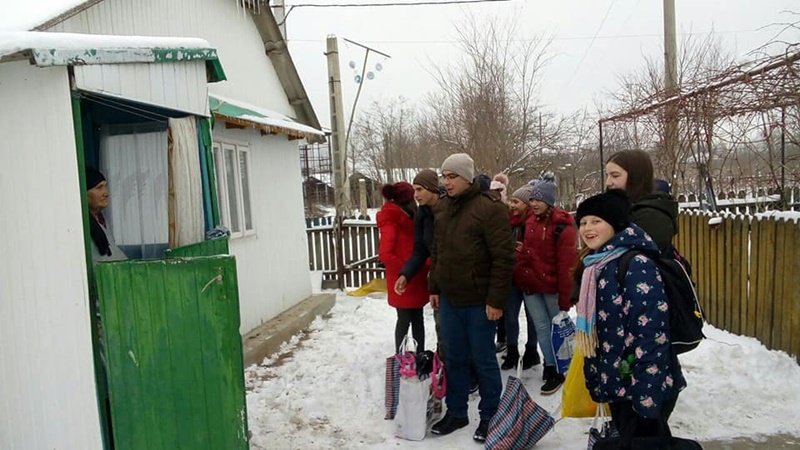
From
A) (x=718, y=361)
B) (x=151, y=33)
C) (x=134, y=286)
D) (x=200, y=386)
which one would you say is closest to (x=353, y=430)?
(x=200, y=386)

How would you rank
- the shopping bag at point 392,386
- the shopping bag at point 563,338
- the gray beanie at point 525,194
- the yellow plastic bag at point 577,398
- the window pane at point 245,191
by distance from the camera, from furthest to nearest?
the window pane at point 245,191 → the gray beanie at point 525,194 → the shopping bag at point 563,338 → the shopping bag at point 392,386 → the yellow plastic bag at point 577,398

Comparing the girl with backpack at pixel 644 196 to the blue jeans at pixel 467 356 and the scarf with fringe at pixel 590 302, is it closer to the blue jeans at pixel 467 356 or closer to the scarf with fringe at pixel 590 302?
the scarf with fringe at pixel 590 302

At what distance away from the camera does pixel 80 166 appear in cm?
291

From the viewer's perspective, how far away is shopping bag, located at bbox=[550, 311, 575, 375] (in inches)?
169

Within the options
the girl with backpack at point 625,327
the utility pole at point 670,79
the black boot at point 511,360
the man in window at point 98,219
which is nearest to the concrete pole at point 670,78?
the utility pole at point 670,79

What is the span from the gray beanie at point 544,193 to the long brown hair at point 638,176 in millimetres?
1256

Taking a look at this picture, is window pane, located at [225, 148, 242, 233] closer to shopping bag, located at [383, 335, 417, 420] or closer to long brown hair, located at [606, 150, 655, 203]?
shopping bag, located at [383, 335, 417, 420]

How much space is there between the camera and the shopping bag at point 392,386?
4.17 meters

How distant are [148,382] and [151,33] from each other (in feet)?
11.7

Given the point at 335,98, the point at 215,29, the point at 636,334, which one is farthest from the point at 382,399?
the point at 335,98

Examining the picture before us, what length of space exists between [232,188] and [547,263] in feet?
12.7

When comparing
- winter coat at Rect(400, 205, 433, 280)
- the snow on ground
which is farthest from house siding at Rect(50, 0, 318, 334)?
winter coat at Rect(400, 205, 433, 280)

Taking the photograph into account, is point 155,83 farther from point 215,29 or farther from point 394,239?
point 215,29

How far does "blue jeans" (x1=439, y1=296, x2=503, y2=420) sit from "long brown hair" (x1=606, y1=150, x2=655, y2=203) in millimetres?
1273
